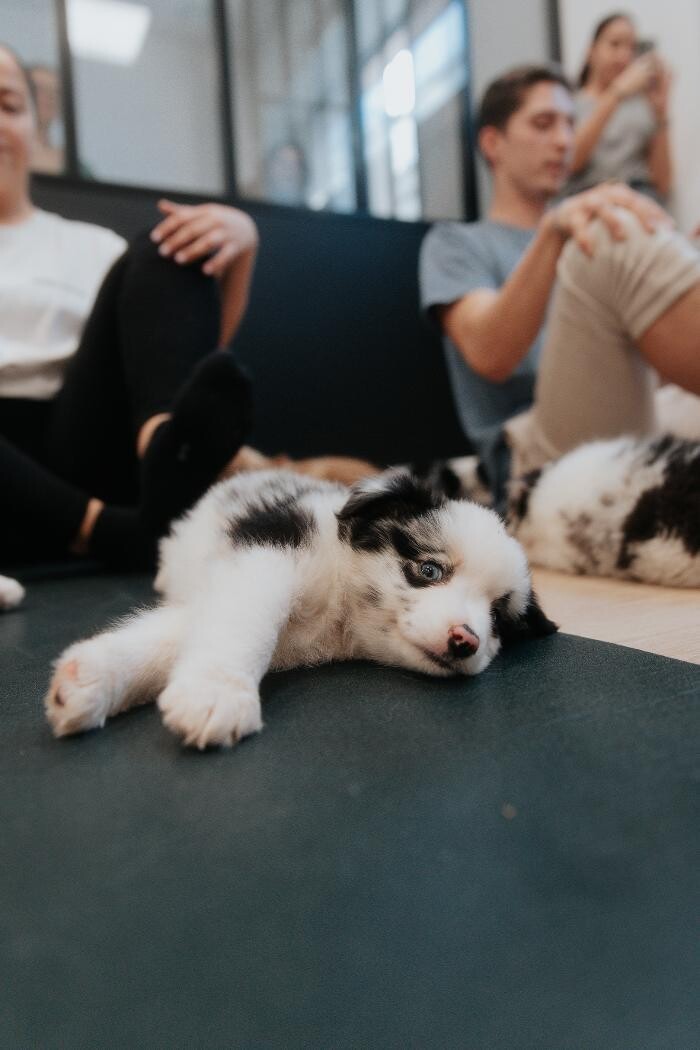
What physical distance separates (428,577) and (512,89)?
232 centimetres

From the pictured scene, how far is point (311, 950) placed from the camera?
0.45 metres

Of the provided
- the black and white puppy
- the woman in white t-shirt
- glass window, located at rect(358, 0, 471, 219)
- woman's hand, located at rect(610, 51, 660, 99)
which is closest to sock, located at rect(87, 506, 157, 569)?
the woman in white t-shirt

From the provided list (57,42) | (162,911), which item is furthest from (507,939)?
(57,42)

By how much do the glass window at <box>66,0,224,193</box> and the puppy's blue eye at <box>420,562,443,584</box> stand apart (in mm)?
3275

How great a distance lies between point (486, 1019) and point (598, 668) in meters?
0.53

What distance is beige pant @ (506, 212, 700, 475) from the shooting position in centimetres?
148

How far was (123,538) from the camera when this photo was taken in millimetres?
1721

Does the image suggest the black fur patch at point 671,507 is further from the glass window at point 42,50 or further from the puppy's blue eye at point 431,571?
the glass window at point 42,50

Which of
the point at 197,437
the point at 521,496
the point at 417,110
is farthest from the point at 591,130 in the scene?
the point at 197,437

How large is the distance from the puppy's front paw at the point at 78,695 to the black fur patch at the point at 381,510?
370 mm

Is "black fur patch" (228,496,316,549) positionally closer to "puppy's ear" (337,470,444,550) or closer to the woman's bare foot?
"puppy's ear" (337,470,444,550)

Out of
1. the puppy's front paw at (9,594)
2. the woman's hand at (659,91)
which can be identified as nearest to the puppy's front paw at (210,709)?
the puppy's front paw at (9,594)

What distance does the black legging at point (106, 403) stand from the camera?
5.59 feet

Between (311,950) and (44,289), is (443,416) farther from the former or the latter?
(311,950)
